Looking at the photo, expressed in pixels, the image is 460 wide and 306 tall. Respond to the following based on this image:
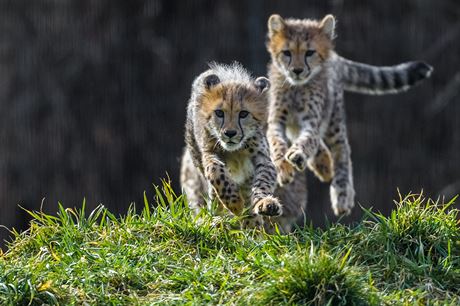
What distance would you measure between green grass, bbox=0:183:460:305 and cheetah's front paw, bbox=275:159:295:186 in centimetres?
102

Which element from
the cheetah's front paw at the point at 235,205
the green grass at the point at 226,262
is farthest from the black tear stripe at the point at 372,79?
the green grass at the point at 226,262

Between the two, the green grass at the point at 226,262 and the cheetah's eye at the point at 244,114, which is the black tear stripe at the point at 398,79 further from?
the green grass at the point at 226,262

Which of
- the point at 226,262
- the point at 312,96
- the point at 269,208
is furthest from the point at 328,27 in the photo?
→ the point at 226,262

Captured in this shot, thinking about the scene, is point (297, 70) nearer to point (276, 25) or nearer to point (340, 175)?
point (276, 25)

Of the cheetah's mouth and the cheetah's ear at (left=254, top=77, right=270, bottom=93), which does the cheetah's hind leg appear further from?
the cheetah's mouth

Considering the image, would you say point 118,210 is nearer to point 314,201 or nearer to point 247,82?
point 314,201

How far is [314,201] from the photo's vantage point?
12.0 m

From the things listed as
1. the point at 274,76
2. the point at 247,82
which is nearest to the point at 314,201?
the point at 274,76

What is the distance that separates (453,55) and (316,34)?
5724 mm

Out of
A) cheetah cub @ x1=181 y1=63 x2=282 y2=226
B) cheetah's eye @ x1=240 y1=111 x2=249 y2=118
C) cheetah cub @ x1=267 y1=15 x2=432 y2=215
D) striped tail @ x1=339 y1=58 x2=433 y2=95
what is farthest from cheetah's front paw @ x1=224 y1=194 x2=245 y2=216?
striped tail @ x1=339 y1=58 x2=433 y2=95

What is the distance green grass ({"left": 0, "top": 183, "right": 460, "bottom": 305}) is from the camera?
4336 mm

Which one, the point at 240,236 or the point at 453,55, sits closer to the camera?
the point at 240,236

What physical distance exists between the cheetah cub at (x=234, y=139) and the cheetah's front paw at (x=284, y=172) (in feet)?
1.35

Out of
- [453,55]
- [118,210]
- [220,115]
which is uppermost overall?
[220,115]
